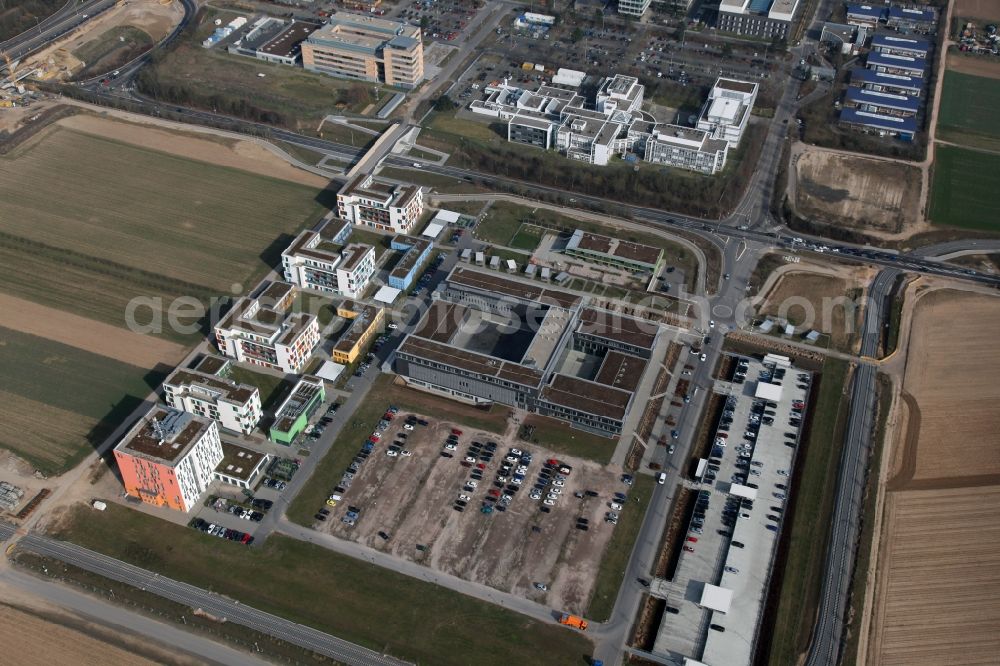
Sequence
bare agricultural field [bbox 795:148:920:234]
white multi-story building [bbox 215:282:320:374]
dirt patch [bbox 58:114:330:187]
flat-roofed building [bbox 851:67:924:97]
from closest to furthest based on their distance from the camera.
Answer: white multi-story building [bbox 215:282:320:374]
bare agricultural field [bbox 795:148:920:234]
dirt patch [bbox 58:114:330:187]
flat-roofed building [bbox 851:67:924:97]

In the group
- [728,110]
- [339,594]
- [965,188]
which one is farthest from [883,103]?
[339,594]

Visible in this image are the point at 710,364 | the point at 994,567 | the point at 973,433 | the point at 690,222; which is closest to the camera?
the point at 994,567

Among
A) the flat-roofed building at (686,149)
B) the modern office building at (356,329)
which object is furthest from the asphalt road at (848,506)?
the modern office building at (356,329)

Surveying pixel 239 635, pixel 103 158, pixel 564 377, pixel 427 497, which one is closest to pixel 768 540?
pixel 564 377

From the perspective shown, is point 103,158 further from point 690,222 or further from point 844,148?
point 844,148

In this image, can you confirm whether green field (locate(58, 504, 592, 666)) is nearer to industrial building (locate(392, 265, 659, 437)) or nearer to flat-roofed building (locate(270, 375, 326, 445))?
flat-roofed building (locate(270, 375, 326, 445))

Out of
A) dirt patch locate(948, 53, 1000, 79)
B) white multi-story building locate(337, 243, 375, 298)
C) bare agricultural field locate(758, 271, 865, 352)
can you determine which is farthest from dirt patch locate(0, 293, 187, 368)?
dirt patch locate(948, 53, 1000, 79)
